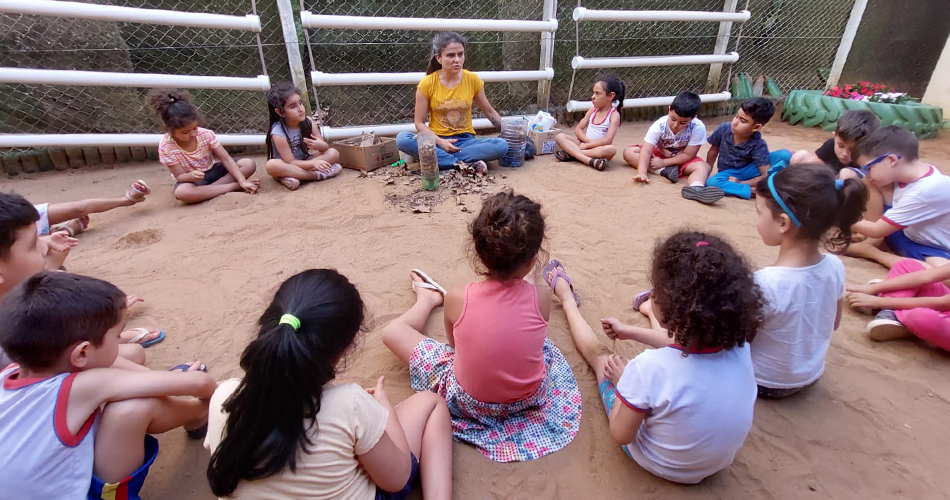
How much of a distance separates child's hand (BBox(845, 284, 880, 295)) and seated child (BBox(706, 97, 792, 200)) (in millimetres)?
1554

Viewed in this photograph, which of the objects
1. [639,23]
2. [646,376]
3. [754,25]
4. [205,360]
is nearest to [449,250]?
[205,360]

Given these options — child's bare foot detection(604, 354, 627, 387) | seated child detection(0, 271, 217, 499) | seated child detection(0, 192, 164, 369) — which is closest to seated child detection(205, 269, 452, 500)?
seated child detection(0, 271, 217, 499)

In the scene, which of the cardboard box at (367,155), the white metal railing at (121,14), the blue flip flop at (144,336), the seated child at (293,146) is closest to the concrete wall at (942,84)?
the cardboard box at (367,155)

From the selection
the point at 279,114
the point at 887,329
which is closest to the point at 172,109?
the point at 279,114

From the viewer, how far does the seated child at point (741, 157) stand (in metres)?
3.80

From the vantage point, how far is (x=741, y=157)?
3.92 meters

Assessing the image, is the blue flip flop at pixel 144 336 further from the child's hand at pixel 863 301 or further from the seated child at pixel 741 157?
the seated child at pixel 741 157

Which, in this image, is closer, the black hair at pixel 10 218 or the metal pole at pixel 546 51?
the black hair at pixel 10 218

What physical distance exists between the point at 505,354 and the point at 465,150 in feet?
9.97

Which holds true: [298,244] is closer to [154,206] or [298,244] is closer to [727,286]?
[154,206]

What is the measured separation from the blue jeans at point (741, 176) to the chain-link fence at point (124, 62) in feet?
14.4

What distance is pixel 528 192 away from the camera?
153 inches

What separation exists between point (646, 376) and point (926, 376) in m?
1.53

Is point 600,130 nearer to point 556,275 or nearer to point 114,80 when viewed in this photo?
point 556,275
